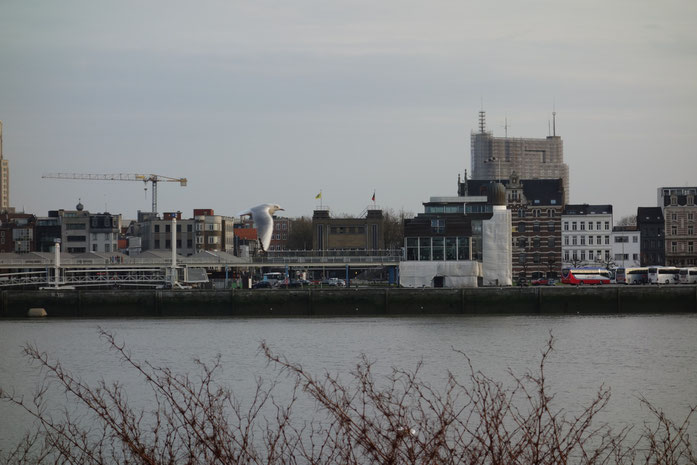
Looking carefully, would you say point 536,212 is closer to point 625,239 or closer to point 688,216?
point 625,239

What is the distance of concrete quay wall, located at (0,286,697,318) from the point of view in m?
88.7

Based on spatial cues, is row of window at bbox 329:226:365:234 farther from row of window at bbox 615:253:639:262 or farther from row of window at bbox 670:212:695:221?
row of window at bbox 670:212:695:221

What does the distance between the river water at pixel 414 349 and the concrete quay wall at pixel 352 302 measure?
385 cm

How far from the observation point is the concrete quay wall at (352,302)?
8869 centimetres

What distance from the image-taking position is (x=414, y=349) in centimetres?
5766

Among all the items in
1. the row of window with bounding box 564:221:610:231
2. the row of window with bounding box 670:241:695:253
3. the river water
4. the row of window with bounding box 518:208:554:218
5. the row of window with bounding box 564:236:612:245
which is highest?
the row of window with bounding box 518:208:554:218

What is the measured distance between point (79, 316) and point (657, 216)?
295 feet

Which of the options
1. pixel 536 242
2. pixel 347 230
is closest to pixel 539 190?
pixel 536 242

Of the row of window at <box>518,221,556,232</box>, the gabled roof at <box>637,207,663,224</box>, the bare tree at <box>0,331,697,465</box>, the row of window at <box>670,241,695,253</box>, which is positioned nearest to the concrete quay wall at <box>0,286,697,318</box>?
the row of window at <box>518,221,556,232</box>

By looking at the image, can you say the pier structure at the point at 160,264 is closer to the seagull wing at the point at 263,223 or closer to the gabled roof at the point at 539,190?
the gabled roof at the point at 539,190

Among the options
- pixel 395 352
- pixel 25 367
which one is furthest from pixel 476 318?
pixel 25 367

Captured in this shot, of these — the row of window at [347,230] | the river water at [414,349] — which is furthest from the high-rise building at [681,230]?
the river water at [414,349]

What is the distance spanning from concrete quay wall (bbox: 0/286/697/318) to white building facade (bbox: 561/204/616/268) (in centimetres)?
5252

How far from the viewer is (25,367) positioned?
168 feet
